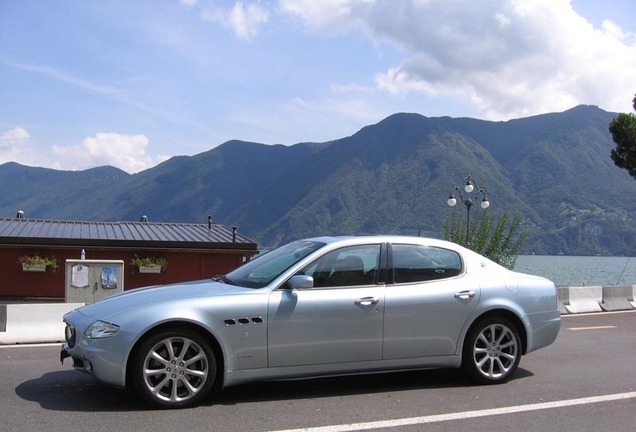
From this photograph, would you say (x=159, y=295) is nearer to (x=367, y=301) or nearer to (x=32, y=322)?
(x=367, y=301)

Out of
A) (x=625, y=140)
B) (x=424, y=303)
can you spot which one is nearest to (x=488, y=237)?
(x=625, y=140)

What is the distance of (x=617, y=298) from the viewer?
14867 millimetres

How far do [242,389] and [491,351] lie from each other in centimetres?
255

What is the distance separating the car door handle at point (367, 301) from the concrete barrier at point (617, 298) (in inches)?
402

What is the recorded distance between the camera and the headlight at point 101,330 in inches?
213

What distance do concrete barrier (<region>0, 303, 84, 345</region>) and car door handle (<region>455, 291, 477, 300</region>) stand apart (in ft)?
20.5

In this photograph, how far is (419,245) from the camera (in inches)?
266

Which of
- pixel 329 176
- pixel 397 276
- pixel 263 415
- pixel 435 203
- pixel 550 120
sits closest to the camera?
pixel 263 415

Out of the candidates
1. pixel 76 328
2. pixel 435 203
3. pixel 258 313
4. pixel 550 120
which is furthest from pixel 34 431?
pixel 550 120

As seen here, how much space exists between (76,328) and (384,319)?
2768 mm

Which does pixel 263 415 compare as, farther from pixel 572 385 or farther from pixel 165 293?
pixel 572 385

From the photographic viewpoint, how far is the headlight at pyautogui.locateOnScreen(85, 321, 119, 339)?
5.40 metres

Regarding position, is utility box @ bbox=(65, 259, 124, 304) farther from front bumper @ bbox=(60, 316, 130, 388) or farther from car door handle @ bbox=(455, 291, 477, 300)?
car door handle @ bbox=(455, 291, 477, 300)

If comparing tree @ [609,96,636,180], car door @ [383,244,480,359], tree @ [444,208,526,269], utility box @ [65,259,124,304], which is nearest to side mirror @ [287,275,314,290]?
car door @ [383,244,480,359]
